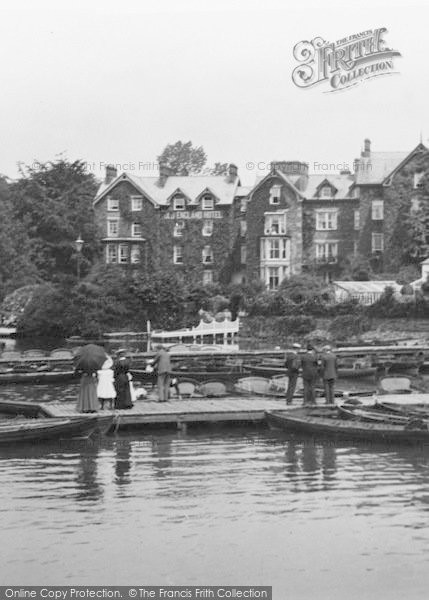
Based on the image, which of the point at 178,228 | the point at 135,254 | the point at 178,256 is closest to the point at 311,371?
the point at 178,256

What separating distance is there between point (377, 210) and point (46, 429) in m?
59.8

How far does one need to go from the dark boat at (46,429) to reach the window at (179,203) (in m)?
62.5

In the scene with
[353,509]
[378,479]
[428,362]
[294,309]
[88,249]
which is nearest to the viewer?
[353,509]

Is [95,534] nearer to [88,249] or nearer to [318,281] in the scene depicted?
[318,281]

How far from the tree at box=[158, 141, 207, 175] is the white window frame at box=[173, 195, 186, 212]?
40.4 m

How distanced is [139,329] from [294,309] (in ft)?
38.9

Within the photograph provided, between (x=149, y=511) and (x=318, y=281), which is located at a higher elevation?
(x=318, y=281)

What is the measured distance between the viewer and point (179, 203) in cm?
8762

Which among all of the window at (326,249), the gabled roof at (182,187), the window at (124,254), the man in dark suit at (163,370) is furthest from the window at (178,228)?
the man in dark suit at (163,370)

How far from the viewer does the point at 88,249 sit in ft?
295

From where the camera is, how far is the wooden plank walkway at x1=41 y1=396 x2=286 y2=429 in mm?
27172

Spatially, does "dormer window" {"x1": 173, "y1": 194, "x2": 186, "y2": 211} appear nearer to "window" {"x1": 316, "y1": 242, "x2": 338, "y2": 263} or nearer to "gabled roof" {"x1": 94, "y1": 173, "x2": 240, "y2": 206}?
"gabled roof" {"x1": 94, "y1": 173, "x2": 240, "y2": 206}

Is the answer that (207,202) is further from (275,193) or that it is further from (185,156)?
(185,156)

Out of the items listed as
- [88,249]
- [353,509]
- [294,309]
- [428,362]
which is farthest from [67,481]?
[88,249]
